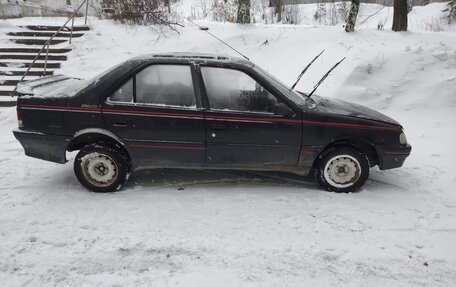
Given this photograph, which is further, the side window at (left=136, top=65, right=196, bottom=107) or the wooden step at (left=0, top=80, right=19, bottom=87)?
the wooden step at (left=0, top=80, right=19, bottom=87)

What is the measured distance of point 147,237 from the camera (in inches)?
134

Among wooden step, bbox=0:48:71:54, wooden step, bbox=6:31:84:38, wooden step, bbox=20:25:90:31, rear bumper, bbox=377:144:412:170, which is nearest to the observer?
rear bumper, bbox=377:144:412:170

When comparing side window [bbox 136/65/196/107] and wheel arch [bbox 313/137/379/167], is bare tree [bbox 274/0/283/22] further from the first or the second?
side window [bbox 136/65/196/107]

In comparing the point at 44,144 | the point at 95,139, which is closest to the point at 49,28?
the point at 44,144

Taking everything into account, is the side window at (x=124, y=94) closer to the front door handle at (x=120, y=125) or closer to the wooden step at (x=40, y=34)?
the front door handle at (x=120, y=125)

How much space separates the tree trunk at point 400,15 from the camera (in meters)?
9.22

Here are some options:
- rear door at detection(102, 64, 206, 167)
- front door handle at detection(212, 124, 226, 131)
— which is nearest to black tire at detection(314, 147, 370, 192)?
front door handle at detection(212, 124, 226, 131)

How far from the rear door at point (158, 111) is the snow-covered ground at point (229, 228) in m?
0.66

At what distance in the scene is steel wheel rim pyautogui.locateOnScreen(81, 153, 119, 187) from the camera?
4.16m

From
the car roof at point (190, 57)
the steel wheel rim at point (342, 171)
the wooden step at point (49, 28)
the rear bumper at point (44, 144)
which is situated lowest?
the steel wheel rim at point (342, 171)

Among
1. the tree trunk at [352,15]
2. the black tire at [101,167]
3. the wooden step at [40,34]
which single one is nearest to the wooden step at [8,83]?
the wooden step at [40,34]

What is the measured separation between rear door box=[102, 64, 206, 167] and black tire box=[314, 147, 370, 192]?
1.50 metres

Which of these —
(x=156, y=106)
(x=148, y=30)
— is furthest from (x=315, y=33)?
(x=156, y=106)

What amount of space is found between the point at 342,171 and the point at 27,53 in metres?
9.12
